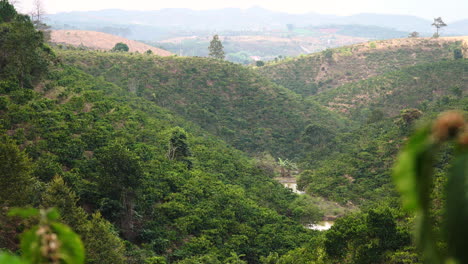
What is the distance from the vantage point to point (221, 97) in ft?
207

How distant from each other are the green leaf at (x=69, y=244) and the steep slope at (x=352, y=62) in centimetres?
8410

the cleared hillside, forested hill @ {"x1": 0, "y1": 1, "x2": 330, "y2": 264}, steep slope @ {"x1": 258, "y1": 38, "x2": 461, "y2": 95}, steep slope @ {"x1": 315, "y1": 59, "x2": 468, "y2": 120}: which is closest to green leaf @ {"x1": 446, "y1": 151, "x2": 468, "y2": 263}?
forested hill @ {"x1": 0, "y1": 1, "x2": 330, "y2": 264}

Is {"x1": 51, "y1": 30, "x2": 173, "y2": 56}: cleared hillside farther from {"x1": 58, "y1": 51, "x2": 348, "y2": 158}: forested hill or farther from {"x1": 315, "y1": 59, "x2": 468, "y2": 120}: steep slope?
{"x1": 315, "y1": 59, "x2": 468, "y2": 120}: steep slope

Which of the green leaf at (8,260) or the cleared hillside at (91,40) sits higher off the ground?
the cleared hillside at (91,40)

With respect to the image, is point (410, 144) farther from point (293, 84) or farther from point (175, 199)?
point (293, 84)

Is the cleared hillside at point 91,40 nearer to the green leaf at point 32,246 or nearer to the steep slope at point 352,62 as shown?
the steep slope at point 352,62

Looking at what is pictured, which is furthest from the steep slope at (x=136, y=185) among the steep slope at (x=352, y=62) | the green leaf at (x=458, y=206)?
the steep slope at (x=352, y=62)

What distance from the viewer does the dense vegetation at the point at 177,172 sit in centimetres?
1535

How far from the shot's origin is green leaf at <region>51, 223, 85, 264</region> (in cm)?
181

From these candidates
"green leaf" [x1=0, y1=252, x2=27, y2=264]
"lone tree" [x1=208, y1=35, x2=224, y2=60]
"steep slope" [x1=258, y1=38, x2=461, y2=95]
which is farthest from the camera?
"lone tree" [x1=208, y1=35, x2=224, y2=60]

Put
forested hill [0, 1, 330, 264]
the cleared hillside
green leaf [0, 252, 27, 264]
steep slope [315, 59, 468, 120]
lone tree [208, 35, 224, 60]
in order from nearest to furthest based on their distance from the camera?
green leaf [0, 252, 27, 264] < forested hill [0, 1, 330, 264] < steep slope [315, 59, 468, 120] < lone tree [208, 35, 224, 60] < the cleared hillside

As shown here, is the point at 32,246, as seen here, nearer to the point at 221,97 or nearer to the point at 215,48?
the point at 221,97

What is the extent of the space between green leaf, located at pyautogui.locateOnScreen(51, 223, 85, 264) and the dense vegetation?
2.0 inches

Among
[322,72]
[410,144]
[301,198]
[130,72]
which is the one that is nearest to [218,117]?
[130,72]
